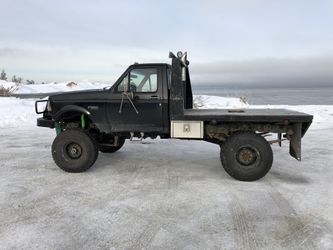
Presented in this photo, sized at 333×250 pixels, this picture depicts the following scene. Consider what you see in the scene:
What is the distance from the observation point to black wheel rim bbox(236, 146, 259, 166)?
19.6ft

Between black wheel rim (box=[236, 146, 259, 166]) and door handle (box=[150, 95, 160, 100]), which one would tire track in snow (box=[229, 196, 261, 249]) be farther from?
door handle (box=[150, 95, 160, 100])

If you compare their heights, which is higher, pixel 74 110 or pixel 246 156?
pixel 74 110

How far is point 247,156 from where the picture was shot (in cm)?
598

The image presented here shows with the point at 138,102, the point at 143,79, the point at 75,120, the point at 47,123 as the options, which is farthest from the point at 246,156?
the point at 47,123

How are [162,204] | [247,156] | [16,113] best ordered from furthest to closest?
[16,113] → [247,156] → [162,204]

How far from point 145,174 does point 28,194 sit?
213 centimetres

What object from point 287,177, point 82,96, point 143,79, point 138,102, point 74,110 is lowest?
point 287,177

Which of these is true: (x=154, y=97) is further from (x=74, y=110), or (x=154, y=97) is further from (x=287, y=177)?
(x=287, y=177)

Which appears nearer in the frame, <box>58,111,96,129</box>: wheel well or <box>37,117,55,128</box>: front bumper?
<box>58,111,96,129</box>: wheel well

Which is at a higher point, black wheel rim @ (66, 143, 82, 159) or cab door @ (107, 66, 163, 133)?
cab door @ (107, 66, 163, 133)

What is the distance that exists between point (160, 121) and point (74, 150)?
1.80 meters

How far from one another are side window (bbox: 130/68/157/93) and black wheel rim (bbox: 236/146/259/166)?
207 cm

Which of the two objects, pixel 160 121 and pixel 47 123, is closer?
pixel 160 121

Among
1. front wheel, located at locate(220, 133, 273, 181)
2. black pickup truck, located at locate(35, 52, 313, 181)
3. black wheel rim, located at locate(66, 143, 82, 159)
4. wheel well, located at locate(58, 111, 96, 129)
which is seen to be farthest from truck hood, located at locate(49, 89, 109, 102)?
front wheel, located at locate(220, 133, 273, 181)
